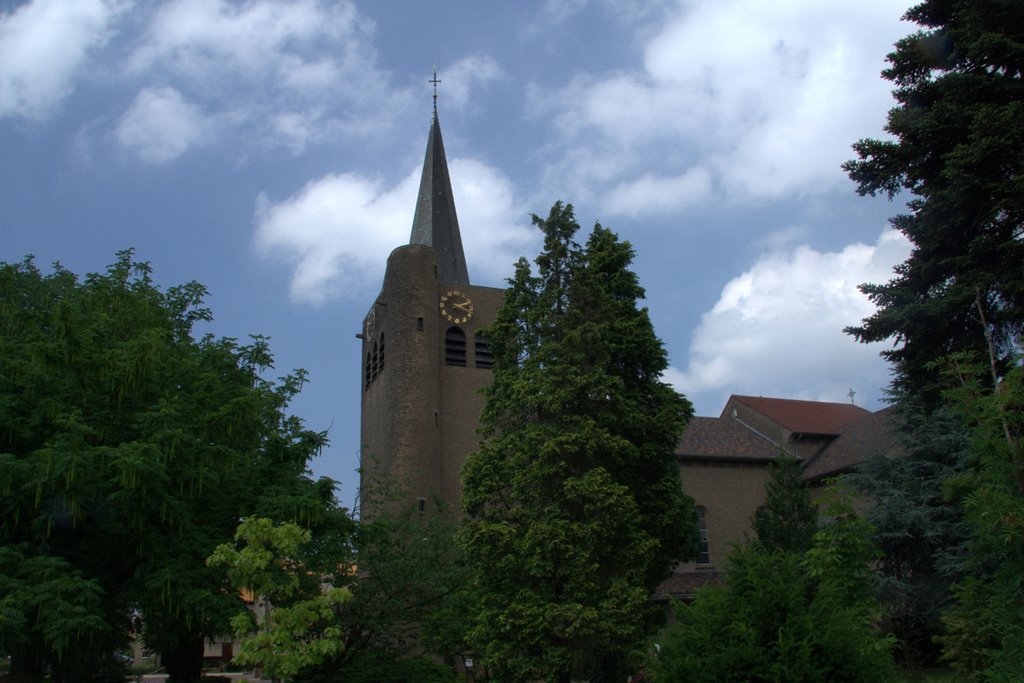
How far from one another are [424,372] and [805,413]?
22.0 meters

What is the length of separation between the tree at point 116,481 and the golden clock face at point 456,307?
21367 millimetres

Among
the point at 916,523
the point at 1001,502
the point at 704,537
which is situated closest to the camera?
the point at 1001,502

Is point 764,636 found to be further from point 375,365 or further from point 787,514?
point 375,365

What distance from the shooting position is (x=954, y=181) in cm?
1641

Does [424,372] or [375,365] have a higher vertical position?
[375,365]

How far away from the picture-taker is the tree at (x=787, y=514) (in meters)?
30.4

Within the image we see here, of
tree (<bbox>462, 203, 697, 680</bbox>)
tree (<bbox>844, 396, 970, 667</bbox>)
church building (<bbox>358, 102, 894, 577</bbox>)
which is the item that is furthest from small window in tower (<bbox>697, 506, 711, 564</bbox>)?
tree (<bbox>462, 203, 697, 680</bbox>)

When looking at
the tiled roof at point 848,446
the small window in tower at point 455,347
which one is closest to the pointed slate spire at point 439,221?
the small window in tower at point 455,347

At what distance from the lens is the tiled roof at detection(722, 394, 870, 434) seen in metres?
45.1

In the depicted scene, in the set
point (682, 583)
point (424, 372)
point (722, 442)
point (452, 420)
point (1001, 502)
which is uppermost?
point (424, 372)

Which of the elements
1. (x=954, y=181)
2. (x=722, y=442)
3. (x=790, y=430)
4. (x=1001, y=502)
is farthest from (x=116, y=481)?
(x=790, y=430)

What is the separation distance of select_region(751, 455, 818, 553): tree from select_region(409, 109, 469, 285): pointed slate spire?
60.1 feet

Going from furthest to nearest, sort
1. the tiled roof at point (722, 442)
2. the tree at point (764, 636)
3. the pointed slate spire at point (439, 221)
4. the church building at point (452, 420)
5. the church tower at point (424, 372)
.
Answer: the pointed slate spire at point (439, 221) < the tiled roof at point (722, 442) < the church building at point (452, 420) < the church tower at point (424, 372) < the tree at point (764, 636)

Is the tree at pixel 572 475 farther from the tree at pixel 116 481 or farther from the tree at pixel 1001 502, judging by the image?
the tree at pixel 1001 502
